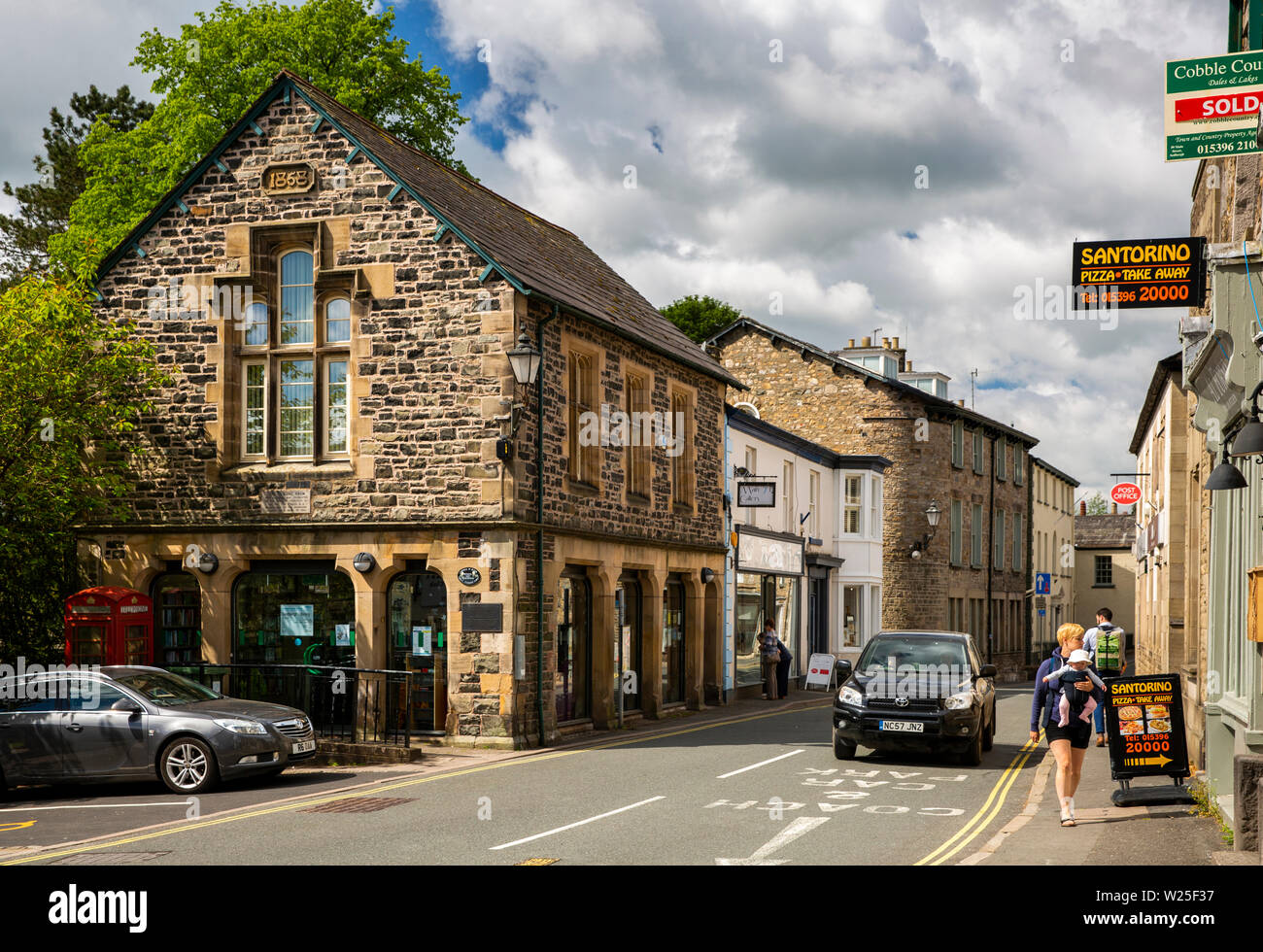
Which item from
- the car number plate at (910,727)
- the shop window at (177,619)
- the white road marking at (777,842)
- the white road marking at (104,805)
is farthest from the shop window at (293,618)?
the white road marking at (777,842)

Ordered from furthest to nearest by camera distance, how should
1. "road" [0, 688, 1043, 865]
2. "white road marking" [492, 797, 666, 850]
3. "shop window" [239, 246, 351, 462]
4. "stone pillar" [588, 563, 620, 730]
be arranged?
"stone pillar" [588, 563, 620, 730], "shop window" [239, 246, 351, 462], "white road marking" [492, 797, 666, 850], "road" [0, 688, 1043, 865]

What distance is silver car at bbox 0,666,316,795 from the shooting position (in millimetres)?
15008

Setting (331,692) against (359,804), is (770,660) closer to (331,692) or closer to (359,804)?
(331,692)

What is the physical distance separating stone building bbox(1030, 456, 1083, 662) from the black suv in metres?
40.0

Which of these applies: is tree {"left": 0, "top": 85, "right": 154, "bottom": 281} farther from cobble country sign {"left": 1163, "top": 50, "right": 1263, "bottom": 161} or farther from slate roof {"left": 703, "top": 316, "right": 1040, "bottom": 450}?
cobble country sign {"left": 1163, "top": 50, "right": 1263, "bottom": 161}

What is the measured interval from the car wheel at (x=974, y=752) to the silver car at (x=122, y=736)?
346 inches

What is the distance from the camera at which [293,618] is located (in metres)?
20.8

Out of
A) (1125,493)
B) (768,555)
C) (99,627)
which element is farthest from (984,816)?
(1125,493)

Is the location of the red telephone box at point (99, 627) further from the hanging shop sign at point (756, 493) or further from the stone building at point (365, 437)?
the hanging shop sign at point (756, 493)

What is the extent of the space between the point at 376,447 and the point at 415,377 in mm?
1273

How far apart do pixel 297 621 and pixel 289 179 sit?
7263 mm

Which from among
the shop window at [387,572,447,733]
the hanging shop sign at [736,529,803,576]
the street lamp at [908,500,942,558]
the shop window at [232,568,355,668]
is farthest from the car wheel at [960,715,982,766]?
the street lamp at [908,500,942,558]

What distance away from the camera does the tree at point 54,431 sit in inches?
759

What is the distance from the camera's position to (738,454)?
31156mm
